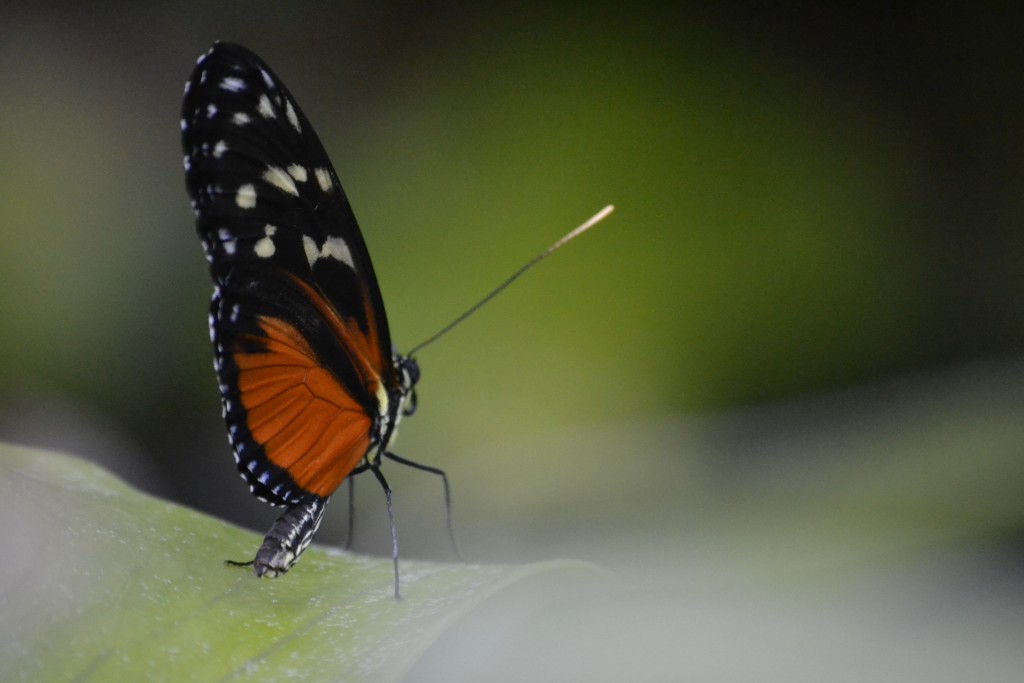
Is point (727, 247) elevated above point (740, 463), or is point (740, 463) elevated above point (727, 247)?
point (727, 247)

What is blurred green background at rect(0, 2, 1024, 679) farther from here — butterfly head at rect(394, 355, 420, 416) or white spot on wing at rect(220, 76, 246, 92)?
white spot on wing at rect(220, 76, 246, 92)

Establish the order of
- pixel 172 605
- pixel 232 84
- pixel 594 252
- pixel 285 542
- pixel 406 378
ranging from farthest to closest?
pixel 594 252 < pixel 406 378 < pixel 232 84 < pixel 285 542 < pixel 172 605

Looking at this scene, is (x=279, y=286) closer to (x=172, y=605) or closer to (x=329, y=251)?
(x=329, y=251)

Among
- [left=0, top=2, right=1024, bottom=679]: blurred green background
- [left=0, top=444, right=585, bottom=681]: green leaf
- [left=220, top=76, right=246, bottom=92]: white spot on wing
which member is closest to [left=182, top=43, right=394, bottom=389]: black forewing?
[left=220, top=76, right=246, bottom=92]: white spot on wing

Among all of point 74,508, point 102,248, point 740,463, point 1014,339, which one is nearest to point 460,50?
point 102,248

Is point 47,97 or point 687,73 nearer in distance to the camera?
point 687,73

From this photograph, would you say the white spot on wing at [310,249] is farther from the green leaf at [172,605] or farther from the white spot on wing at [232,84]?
the green leaf at [172,605]

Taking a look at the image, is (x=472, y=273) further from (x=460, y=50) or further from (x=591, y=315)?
(x=460, y=50)

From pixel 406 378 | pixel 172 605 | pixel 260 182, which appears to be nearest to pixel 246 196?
pixel 260 182
